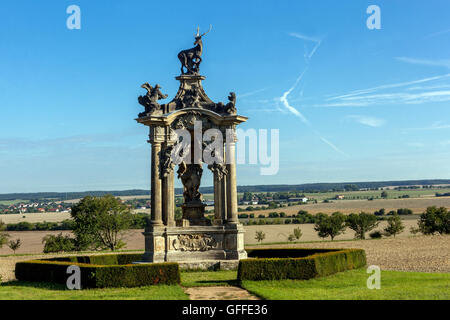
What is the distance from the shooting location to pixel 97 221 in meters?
49.6

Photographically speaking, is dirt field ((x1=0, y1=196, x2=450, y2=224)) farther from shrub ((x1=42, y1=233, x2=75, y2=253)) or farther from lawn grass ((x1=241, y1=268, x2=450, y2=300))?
lawn grass ((x1=241, y1=268, x2=450, y2=300))

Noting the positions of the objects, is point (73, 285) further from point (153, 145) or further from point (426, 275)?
point (426, 275)

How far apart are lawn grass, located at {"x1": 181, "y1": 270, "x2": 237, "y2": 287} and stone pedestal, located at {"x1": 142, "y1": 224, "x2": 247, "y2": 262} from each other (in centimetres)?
102

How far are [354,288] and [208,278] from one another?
5875mm

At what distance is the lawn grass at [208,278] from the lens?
1884 centimetres

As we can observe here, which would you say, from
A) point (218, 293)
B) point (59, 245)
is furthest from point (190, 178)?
point (59, 245)

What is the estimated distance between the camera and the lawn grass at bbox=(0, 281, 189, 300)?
52.6 ft

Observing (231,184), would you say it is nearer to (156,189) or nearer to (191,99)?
(156,189)

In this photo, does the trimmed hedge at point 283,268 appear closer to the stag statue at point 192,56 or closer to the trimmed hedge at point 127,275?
the trimmed hedge at point 127,275

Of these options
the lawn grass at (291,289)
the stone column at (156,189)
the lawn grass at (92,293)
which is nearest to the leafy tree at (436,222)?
the lawn grass at (291,289)
